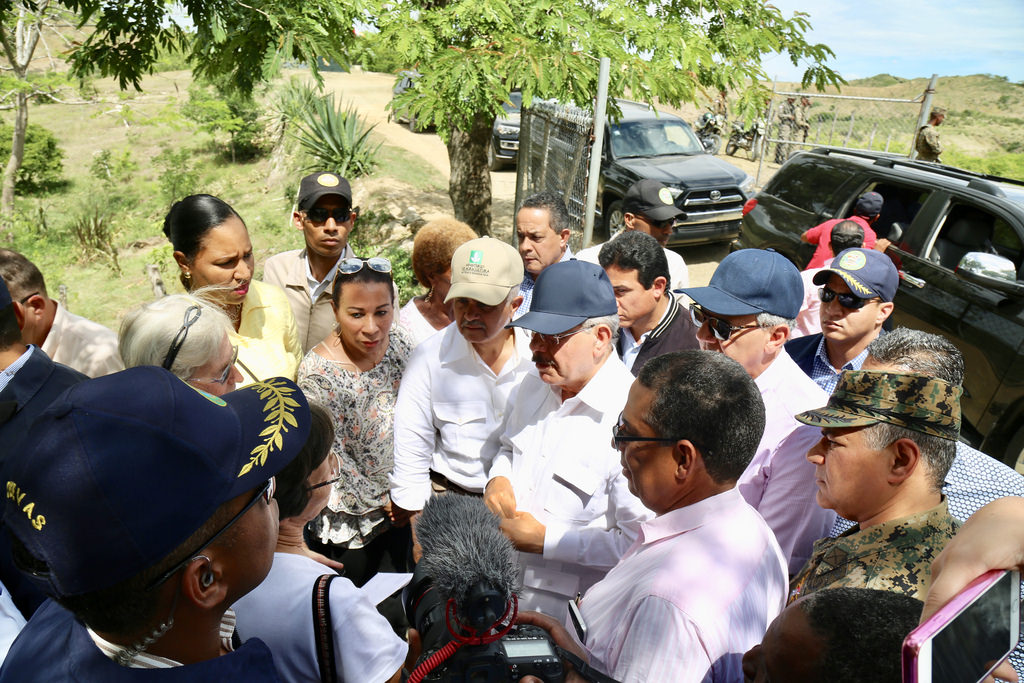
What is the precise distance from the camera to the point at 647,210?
4.44m

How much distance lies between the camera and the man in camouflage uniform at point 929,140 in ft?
36.5

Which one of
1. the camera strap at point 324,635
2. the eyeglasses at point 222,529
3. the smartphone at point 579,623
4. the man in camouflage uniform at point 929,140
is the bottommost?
the smartphone at point 579,623

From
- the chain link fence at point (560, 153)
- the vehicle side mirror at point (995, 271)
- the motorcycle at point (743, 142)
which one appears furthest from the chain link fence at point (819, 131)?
the vehicle side mirror at point (995, 271)

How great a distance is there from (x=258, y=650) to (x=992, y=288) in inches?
219

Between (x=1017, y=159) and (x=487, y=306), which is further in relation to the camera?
(x=1017, y=159)

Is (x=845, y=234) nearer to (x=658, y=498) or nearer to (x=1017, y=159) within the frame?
(x=658, y=498)

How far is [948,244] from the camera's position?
5598mm

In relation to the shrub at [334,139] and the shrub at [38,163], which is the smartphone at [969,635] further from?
the shrub at [38,163]

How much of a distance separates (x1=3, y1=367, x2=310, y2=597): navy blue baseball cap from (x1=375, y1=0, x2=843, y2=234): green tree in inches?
177

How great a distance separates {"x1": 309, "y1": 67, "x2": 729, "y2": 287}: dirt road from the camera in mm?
10305

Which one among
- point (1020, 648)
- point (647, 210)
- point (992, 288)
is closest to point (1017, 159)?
point (992, 288)

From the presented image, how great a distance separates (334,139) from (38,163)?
10496 mm

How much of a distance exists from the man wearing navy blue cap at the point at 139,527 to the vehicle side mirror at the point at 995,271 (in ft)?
16.3

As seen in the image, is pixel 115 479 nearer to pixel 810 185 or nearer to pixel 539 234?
pixel 539 234
